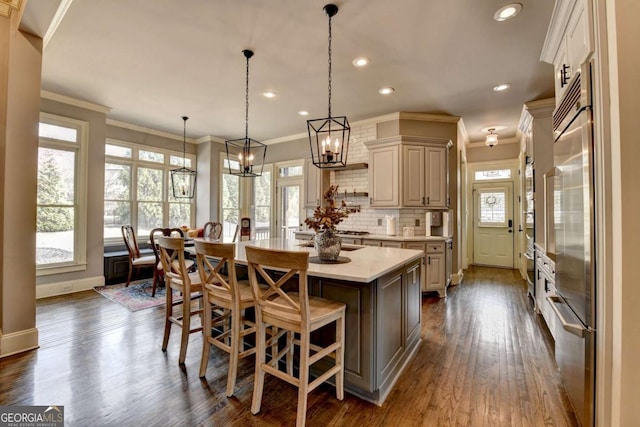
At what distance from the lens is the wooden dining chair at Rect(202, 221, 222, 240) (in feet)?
18.4

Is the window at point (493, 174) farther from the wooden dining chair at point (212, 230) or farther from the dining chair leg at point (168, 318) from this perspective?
the dining chair leg at point (168, 318)

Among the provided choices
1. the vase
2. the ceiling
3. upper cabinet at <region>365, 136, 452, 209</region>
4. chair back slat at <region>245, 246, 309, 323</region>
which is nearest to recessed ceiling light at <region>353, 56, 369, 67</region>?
the ceiling

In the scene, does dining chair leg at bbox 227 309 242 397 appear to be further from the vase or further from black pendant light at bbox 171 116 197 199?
black pendant light at bbox 171 116 197 199

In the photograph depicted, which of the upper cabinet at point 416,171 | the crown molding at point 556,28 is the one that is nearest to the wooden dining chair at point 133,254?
the upper cabinet at point 416,171

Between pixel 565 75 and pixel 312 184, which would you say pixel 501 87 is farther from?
pixel 312 184

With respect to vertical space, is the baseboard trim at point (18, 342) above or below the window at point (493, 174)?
below

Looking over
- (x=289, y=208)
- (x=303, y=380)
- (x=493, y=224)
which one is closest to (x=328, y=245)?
(x=303, y=380)

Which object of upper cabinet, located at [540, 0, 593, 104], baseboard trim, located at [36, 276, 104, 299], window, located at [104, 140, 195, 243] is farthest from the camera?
window, located at [104, 140, 195, 243]

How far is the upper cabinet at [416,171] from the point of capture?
4.64 m

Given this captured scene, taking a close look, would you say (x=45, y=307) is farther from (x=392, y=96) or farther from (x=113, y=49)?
(x=392, y=96)

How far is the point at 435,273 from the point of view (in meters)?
4.40

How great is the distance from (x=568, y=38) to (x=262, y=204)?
6.11 meters

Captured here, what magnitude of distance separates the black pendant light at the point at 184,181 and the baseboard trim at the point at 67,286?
7.57 ft

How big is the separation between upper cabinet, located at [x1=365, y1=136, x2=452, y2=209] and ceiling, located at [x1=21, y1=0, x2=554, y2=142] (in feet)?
1.95
